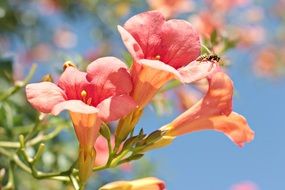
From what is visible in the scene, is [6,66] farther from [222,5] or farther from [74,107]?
[222,5]

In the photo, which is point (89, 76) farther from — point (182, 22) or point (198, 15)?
point (198, 15)

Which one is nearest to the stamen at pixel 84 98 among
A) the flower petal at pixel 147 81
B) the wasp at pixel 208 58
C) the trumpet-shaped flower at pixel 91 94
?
the trumpet-shaped flower at pixel 91 94

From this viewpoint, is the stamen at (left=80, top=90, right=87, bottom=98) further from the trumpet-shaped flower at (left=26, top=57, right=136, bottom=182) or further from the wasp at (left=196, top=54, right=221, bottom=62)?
the wasp at (left=196, top=54, right=221, bottom=62)

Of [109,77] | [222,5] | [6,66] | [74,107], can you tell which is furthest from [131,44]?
[222,5]

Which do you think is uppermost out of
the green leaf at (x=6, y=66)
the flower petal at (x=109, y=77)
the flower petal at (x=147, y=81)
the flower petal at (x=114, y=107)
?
the green leaf at (x=6, y=66)

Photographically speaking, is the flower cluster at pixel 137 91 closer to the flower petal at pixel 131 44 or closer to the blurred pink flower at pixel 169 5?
the flower petal at pixel 131 44

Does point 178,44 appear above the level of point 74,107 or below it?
above

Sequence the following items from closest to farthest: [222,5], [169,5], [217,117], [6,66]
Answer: [217,117], [6,66], [169,5], [222,5]

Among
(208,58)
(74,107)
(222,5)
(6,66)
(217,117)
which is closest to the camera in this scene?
(74,107)
